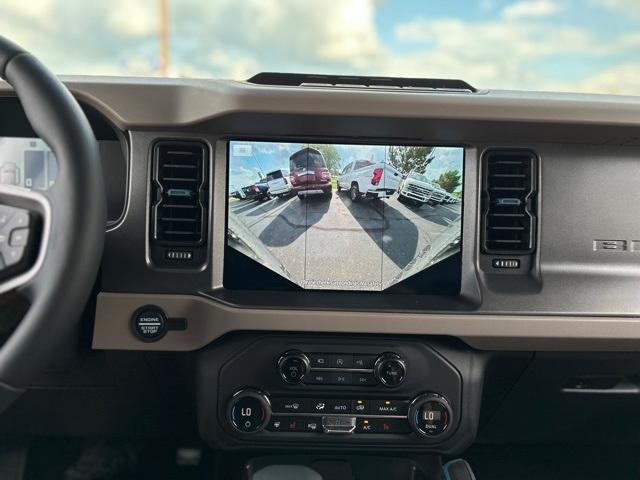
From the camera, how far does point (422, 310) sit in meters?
1.96

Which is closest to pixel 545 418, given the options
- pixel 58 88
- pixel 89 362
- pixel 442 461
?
pixel 442 461

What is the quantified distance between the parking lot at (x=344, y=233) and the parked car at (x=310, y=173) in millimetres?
29

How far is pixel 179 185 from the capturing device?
1.96 meters

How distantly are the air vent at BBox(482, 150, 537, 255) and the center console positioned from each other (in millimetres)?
321

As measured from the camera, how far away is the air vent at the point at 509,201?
6.56 ft

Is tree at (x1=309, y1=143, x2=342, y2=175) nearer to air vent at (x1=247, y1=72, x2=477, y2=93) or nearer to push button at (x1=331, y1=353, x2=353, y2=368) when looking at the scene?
air vent at (x1=247, y1=72, x2=477, y2=93)

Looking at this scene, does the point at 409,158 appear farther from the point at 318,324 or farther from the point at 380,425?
the point at 380,425

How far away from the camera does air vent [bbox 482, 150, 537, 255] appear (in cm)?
200

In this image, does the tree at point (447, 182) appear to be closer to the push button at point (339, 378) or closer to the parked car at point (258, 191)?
the parked car at point (258, 191)

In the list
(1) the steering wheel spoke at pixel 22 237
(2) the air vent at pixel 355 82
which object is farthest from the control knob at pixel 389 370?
(1) the steering wheel spoke at pixel 22 237

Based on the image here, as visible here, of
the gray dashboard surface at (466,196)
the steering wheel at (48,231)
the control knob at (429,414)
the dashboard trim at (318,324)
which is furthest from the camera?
the control knob at (429,414)

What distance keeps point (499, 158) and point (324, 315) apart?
63cm

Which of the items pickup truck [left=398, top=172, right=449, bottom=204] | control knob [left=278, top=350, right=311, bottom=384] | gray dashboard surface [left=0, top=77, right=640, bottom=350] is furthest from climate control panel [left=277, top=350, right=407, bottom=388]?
pickup truck [left=398, top=172, right=449, bottom=204]

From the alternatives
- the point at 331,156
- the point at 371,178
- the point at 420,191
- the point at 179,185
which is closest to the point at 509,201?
the point at 420,191
